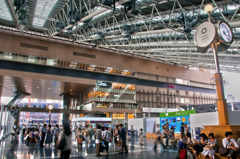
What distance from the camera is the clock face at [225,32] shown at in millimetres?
7512

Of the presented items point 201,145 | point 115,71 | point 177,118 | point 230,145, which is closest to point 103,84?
point 115,71

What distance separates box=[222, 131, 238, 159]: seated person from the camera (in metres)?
5.85

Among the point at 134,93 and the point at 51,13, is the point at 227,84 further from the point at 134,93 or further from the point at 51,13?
the point at 134,93

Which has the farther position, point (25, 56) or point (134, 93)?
point (134, 93)

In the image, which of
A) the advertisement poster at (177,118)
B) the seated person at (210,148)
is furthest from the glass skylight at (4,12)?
the seated person at (210,148)

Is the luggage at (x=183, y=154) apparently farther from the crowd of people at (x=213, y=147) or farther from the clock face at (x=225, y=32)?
the clock face at (x=225, y=32)

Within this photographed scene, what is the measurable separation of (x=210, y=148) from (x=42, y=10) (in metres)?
24.4

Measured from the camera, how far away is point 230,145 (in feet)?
19.5

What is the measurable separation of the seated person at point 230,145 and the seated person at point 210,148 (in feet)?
1.35

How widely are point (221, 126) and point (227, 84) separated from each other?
12792 millimetres

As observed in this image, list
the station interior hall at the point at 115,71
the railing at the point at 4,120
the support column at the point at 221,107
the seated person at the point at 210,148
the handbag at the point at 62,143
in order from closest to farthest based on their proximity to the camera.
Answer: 1. the handbag at the point at 62,143
2. the seated person at the point at 210,148
3. the support column at the point at 221,107
4. the station interior hall at the point at 115,71
5. the railing at the point at 4,120

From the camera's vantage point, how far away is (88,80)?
4003 cm

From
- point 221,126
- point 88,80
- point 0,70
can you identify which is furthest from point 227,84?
point 0,70

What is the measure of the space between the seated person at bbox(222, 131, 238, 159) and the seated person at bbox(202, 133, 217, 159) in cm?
41
